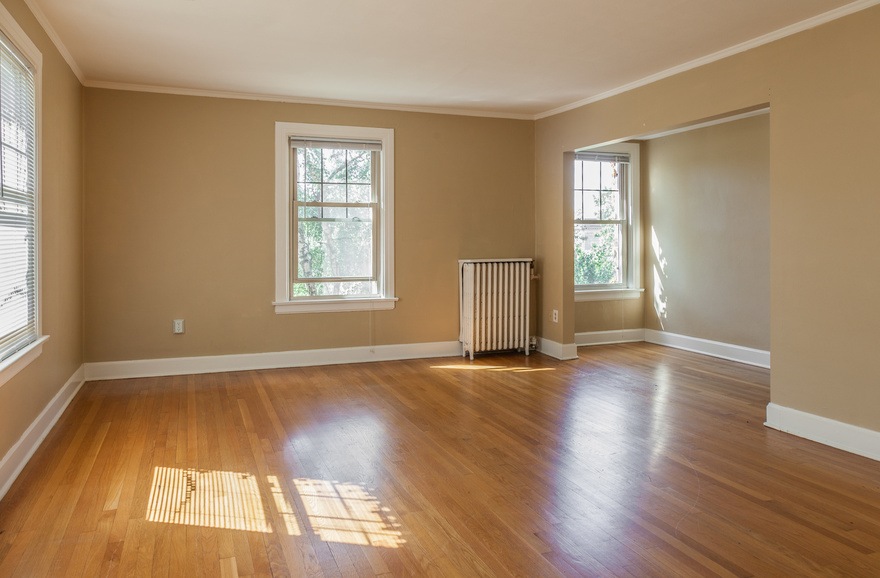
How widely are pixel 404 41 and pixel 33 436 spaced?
3223 mm

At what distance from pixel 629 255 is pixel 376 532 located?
5581mm

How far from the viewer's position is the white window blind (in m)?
2.99

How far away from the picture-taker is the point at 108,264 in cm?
520

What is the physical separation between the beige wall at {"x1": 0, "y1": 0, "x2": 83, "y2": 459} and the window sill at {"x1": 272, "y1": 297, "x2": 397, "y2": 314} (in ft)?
5.40

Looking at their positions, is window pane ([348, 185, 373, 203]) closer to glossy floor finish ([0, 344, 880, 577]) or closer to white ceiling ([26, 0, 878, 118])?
white ceiling ([26, 0, 878, 118])

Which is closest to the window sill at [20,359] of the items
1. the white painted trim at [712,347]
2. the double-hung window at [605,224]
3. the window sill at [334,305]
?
the window sill at [334,305]

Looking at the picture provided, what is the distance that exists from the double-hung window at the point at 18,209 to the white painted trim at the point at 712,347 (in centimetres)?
579

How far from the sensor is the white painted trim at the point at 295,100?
17.0ft

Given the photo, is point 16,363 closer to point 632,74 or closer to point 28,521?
point 28,521

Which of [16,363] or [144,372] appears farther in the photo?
[144,372]

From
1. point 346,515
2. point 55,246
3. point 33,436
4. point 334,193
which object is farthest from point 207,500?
point 334,193

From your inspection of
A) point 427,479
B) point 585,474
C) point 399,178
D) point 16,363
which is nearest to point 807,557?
point 585,474

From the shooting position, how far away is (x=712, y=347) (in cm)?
639

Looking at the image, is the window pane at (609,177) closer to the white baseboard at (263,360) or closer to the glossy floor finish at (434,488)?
the white baseboard at (263,360)
